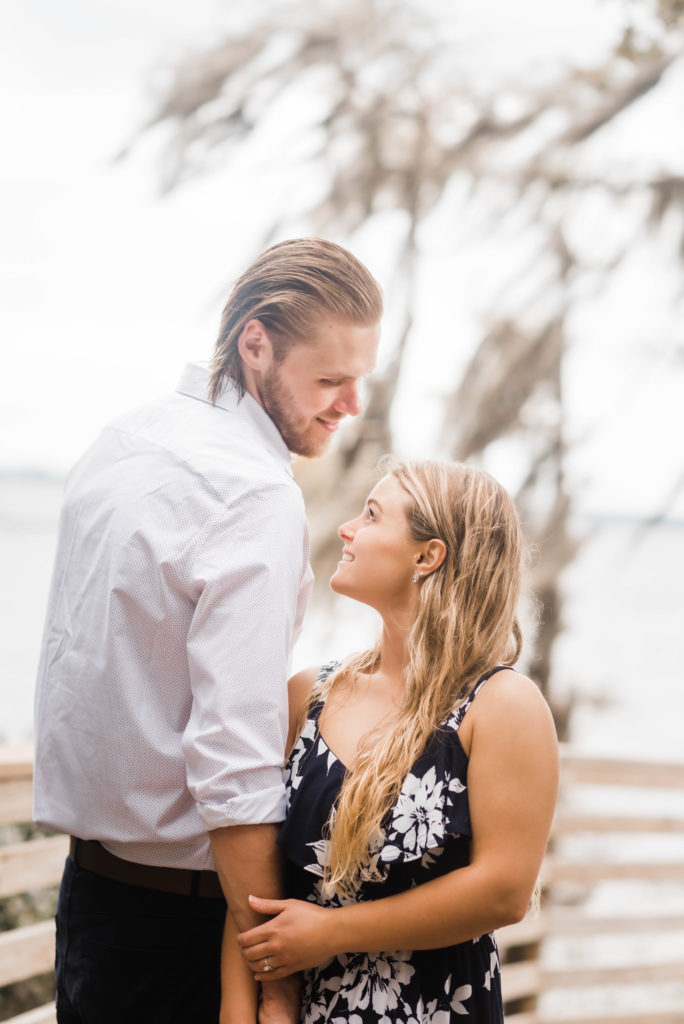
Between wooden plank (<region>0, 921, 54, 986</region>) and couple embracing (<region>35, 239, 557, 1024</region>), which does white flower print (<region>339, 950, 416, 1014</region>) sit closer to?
couple embracing (<region>35, 239, 557, 1024</region>)

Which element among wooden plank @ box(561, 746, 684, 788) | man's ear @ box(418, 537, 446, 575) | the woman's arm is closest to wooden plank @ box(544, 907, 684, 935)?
wooden plank @ box(561, 746, 684, 788)

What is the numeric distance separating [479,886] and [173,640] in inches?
19.5

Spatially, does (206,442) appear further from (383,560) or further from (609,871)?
(609,871)

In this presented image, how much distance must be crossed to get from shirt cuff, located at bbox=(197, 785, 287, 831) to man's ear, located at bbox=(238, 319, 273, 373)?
0.61m

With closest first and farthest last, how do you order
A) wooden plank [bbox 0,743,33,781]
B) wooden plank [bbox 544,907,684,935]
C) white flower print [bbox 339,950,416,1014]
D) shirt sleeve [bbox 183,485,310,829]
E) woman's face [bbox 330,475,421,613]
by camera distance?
shirt sleeve [bbox 183,485,310,829], white flower print [bbox 339,950,416,1014], woman's face [bbox 330,475,421,613], wooden plank [bbox 0,743,33,781], wooden plank [bbox 544,907,684,935]

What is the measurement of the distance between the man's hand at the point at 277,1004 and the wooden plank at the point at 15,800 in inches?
31.6

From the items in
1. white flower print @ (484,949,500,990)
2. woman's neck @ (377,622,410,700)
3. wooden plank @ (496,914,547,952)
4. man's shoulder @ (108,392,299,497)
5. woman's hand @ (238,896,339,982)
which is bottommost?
wooden plank @ (496,914,547,952)

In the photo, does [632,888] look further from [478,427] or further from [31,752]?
[31,752]

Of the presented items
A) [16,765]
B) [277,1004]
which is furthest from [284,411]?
[16,765]

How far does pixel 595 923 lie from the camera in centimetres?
343

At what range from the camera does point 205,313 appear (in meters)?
3.42

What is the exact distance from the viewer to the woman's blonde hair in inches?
50.0

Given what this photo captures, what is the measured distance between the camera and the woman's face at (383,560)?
1.38 metres

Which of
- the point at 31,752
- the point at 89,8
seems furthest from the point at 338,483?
the point at 89,8
